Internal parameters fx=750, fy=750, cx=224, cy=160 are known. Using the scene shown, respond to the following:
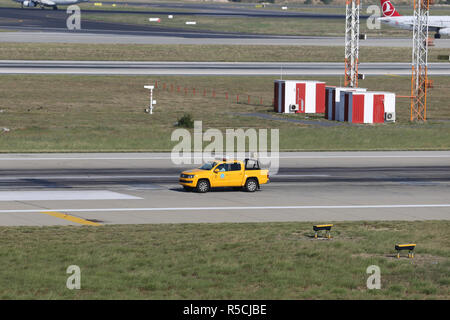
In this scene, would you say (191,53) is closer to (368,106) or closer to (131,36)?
(131,36)

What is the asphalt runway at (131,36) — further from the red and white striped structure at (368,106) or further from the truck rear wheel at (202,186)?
the truck rear wheel at (202,186)

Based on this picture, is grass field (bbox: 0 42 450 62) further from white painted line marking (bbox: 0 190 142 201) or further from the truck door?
white painted line marking (bbox: 0 190 142 201)

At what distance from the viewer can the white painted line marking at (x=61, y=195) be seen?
1400 inches

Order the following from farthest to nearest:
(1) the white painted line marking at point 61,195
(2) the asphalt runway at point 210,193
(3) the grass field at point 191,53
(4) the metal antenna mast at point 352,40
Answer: (3) the grass field at point 191,53 → (4) the metal antenna mast at point 352,40 → (1) the white painted line marking at point 61,195 → (2) the asphalt runway at point 210,193

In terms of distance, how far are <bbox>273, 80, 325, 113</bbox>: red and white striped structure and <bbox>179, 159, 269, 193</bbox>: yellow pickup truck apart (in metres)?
34.2

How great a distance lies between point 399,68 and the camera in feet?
350

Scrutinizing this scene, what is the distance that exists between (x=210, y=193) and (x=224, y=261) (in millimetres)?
13661

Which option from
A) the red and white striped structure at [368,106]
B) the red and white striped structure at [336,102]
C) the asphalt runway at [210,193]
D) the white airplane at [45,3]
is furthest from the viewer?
the white airplane at [45,3]

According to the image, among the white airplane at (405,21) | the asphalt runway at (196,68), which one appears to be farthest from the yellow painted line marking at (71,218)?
the white airplane at (405,21)

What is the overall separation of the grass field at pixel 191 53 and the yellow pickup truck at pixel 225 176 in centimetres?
7335

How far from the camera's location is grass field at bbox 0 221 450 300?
21.2 m

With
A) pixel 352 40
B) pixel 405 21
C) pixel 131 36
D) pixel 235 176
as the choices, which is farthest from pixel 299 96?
pixel 405 21
